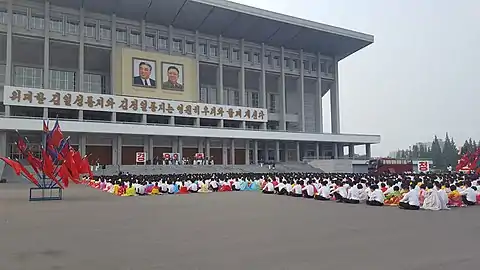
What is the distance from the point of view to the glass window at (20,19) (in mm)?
30438

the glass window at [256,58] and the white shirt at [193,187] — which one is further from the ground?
the glass window at [256,58]

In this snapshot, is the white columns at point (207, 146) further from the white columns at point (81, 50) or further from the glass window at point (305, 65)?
the glass window at point (305, 65)

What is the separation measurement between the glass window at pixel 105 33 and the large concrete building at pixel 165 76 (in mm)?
78

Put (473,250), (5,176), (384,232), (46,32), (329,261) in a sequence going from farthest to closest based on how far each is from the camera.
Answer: (46,32), (5,176), (384,232), (473,250), (329,261)

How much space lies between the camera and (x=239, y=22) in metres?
36.8

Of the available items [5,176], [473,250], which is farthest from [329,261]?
[5,176]

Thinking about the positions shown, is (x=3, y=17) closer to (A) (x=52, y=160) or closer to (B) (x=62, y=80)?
(B) (x=62, y=80)

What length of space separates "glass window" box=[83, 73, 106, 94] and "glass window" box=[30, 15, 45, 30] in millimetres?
5532

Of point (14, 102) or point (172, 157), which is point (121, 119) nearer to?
point (172, 157)

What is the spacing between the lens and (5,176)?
25500 mm

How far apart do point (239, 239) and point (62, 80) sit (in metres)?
32.6

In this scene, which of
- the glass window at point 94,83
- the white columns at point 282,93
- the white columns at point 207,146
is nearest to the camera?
the glass window at point 94,83

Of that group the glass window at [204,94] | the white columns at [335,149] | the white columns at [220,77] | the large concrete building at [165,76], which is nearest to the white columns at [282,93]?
the large concrete building at [165,76]

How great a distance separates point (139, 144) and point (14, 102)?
9.50 metres
